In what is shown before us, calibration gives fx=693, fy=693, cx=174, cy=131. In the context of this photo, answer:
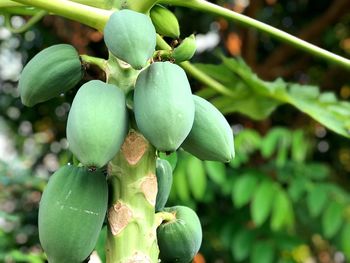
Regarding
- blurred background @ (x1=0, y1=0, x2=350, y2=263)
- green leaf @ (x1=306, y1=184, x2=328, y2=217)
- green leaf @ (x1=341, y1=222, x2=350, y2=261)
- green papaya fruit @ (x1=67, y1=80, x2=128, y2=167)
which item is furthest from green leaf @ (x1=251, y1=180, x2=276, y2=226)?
green papaya fruit @ (x1=67, y1=80, x2=128, y2=167)

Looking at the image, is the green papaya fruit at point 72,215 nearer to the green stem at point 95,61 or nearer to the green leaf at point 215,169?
the green stem at point 95,61

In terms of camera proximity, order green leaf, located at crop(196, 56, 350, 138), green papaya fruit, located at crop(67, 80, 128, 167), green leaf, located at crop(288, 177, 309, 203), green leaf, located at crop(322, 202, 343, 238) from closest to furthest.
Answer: green papaya fruit, located at crop(67, 80, 128, 167), green leaf, located at crop(196, 56, 350, 138), green leaf, located at crop(322, 202, 343, 238), green leaf, located at crop(288, 177, 309, 203)

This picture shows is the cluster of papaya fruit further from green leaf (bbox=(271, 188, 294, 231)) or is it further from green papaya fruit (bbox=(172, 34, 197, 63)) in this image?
green leaf (bbox=(271, 188, 294, 231))

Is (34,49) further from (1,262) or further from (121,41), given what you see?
(121,41)

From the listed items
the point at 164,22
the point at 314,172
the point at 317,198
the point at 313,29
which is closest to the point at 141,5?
the point at 164,22

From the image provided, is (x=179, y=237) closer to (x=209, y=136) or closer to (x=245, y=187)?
(x=209, y=136)

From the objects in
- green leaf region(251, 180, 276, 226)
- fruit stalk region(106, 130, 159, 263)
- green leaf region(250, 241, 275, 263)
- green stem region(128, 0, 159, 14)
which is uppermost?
green stem region(128, 0, 159, 14)

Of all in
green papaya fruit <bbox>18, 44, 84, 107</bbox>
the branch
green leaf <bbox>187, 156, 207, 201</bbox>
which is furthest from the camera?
the branch
